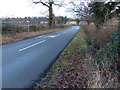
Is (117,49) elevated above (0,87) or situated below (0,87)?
above

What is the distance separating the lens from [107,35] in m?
7.30

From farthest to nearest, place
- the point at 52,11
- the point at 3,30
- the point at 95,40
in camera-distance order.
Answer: the point at 52,11 → the point at 3,30 → the point at 95,40

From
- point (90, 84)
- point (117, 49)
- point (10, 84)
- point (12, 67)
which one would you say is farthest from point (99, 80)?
point (12, 67)

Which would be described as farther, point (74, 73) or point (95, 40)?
point (95, 40)

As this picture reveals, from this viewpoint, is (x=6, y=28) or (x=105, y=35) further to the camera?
(x=6, y=28)

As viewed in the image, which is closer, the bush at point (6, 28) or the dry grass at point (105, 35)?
the dry grass at point (105, 35)

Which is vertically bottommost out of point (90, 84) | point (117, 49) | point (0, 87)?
point (0, 87)

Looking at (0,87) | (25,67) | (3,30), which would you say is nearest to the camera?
(0,87)

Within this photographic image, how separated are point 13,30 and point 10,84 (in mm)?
18244

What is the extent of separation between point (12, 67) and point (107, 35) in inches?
182

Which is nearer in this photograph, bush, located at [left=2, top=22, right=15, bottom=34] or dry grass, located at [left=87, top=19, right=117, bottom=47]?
dry grass, located at [left=87, top=19, right=117, bottom=47]

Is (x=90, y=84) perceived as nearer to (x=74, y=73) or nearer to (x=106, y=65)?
(x=106, y=65)

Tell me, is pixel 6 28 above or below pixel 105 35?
above

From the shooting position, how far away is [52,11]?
132 ft
